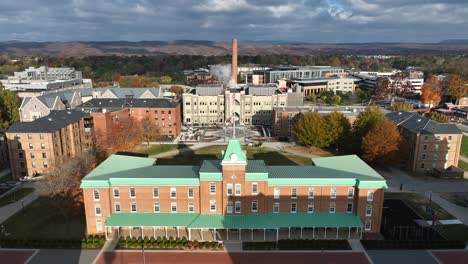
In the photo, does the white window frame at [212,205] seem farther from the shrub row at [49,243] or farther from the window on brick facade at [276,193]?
the shrub row at [49,243]

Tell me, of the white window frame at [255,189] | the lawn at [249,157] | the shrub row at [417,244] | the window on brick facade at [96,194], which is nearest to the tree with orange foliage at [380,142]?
the lawn at [249,157]

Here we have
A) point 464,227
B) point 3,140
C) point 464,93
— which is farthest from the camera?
point 464,93

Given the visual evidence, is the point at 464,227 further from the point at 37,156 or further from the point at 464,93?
the point at 464,93

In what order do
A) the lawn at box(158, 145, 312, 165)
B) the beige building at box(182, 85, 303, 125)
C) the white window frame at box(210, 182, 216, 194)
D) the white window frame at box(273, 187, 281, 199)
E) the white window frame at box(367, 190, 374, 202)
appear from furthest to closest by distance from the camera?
1. the beige building at box(182, 85, 303, 125)
2. the lawn at box(158, 145, 312, 165)
3. the white window frame at box(273, 187, 281, 199)
4. the white window frame at box(210, 182, 216, 194)
5. the white window frame at box(367, 190, 374, 202)

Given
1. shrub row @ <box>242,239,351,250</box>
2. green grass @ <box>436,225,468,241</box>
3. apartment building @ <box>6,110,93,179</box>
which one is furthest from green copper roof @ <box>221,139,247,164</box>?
apartment building @ <box>6,110,93,179</box>

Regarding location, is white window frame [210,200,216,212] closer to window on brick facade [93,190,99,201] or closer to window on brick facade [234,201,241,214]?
window on brick facade [234,201,241,214]

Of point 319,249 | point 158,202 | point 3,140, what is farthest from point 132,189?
point 3,140
